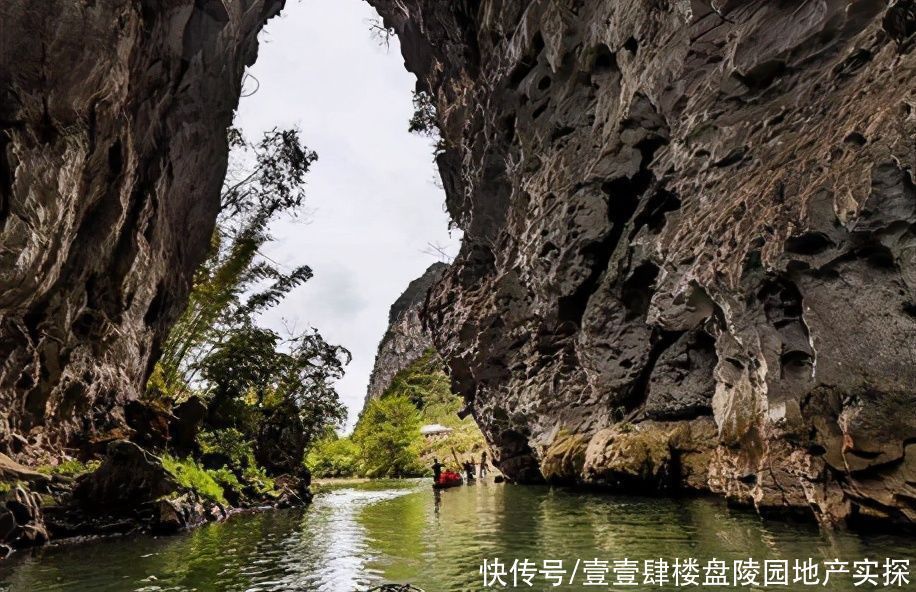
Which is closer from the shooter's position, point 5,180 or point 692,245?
point 5,180

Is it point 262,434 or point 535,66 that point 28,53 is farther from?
point 535,66

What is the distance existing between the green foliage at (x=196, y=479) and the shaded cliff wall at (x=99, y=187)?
2.75 m

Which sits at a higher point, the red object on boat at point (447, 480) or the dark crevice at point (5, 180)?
the dark crevice at point (5, 180)

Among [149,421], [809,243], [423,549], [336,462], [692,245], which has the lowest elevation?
[336,462]

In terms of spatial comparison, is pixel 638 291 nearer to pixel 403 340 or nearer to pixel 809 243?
pixel 809 243

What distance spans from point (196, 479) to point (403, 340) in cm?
5421

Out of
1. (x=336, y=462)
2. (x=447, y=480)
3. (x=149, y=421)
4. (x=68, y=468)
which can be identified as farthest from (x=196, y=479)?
(x=336, y=462)

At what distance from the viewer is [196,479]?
1486cm

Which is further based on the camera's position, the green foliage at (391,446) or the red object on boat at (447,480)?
the green foliage at (391,446)

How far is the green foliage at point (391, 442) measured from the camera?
126ft

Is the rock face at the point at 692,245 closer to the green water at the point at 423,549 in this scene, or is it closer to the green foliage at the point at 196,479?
the green water at the point at 423,549

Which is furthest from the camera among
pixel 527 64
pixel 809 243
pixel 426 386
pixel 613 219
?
pixel 426 386

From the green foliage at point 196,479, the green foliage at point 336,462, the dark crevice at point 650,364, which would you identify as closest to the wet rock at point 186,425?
the green foliage at point 196,479

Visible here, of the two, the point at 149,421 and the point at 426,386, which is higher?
the point at 426,386
